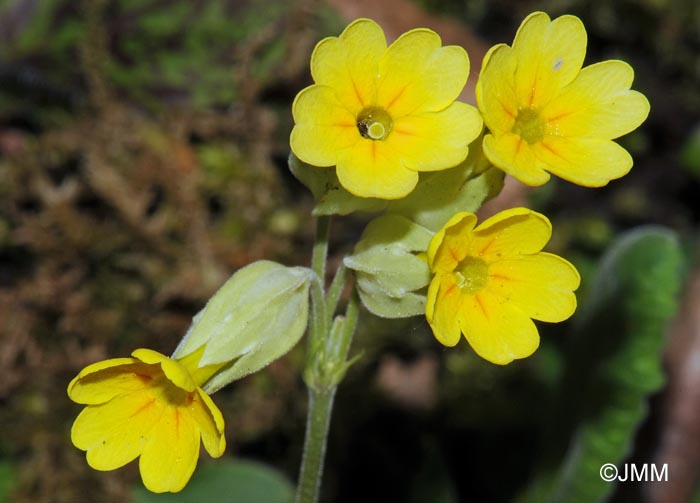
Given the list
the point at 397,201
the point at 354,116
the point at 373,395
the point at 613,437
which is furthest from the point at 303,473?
the point at 373,395

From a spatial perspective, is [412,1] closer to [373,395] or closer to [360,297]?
[373,395]

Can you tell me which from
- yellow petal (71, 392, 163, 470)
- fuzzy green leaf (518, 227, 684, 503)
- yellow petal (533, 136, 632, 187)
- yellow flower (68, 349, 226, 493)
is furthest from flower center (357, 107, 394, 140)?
fuzzy green leaf (518, 227, 684, 503)

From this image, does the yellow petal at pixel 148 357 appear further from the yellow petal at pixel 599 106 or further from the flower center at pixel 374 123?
the yellow petal at pixel 599 106

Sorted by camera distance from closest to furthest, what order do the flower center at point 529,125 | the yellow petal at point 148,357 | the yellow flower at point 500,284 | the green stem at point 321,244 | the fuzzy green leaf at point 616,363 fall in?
the yellow petal at point 148,357 < the yellow flower at point 500,284 < the flower center at point 529,125 < the green stem at point 321,244 < the fuzzy green leaf at point 616,363

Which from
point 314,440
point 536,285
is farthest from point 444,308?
point 314,440

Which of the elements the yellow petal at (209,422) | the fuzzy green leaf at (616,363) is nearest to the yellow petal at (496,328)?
the yellow petal at (209,422)
